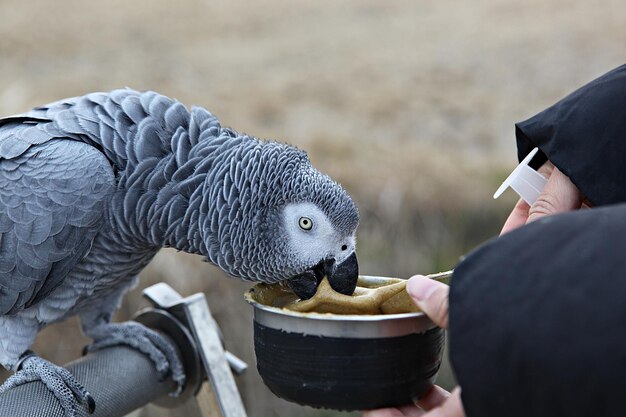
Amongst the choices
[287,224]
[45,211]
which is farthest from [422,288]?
[45,211]

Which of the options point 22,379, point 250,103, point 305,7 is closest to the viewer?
point 22,379

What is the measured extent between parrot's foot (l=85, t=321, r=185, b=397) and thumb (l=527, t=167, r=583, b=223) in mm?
929

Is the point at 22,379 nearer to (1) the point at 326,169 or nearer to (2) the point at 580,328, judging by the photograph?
(2) the point at 580,328

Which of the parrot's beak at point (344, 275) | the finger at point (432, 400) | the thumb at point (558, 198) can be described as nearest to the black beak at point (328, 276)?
the parrot's beak at point (344, 275)

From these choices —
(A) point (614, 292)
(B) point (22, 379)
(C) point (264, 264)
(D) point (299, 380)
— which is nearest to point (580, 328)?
(A) point (614, 292)

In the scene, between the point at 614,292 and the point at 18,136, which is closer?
the point at 614,292

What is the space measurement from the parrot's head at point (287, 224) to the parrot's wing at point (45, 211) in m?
0.31

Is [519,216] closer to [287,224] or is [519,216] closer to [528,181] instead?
[528,181]

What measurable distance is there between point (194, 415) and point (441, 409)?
87.8 inches

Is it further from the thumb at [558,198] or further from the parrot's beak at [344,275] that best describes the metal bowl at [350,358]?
the thumb at [558,198]

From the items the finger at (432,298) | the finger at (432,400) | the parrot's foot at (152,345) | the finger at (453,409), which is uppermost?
the finger at (432,298)

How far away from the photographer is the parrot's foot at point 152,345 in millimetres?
1592

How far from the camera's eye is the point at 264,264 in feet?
4.52

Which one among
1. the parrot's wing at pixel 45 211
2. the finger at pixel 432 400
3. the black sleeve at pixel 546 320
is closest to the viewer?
the black sleeve at pixel 546 320
